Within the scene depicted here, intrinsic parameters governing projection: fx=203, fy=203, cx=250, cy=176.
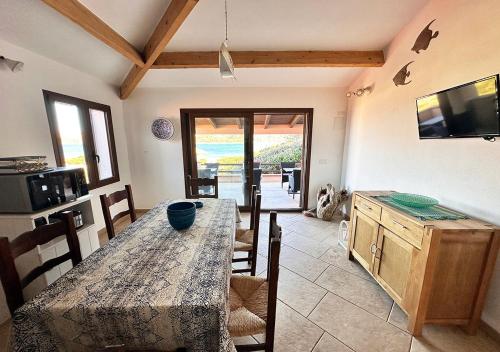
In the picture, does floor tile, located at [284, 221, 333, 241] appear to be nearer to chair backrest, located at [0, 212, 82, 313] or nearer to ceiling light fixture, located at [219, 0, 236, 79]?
ceiling light fixture, located at [219, 0, 236, 79]

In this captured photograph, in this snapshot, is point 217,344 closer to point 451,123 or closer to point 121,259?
point 121,259

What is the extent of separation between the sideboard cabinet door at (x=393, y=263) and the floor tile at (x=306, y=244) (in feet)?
2.43

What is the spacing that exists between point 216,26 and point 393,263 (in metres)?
Result: 3.00

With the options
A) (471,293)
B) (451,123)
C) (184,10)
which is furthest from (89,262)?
(451,123)

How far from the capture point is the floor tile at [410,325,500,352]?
55.4 inches

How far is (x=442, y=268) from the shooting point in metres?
1.44

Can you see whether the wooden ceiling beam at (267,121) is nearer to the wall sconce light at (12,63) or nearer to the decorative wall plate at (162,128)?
the decorative wall plate at (162,128)

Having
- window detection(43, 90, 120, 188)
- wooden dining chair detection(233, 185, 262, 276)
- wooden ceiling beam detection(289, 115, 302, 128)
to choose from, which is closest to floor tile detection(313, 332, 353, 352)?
wooden dining chair detection(233, 185, 262, 276)

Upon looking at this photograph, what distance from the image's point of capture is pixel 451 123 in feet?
5.56

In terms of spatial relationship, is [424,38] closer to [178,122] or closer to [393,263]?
[393,263]

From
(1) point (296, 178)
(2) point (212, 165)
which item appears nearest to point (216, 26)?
(2) point (212, 165)

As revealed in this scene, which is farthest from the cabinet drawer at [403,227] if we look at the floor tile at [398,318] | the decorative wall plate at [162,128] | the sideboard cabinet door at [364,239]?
the decorative wall plate at [162,128]

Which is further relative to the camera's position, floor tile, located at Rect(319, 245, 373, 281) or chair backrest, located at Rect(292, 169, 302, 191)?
chair backrest, located at Rect(292, 169, 302, 191)

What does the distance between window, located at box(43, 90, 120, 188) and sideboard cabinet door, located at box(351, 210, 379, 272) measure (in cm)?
354
